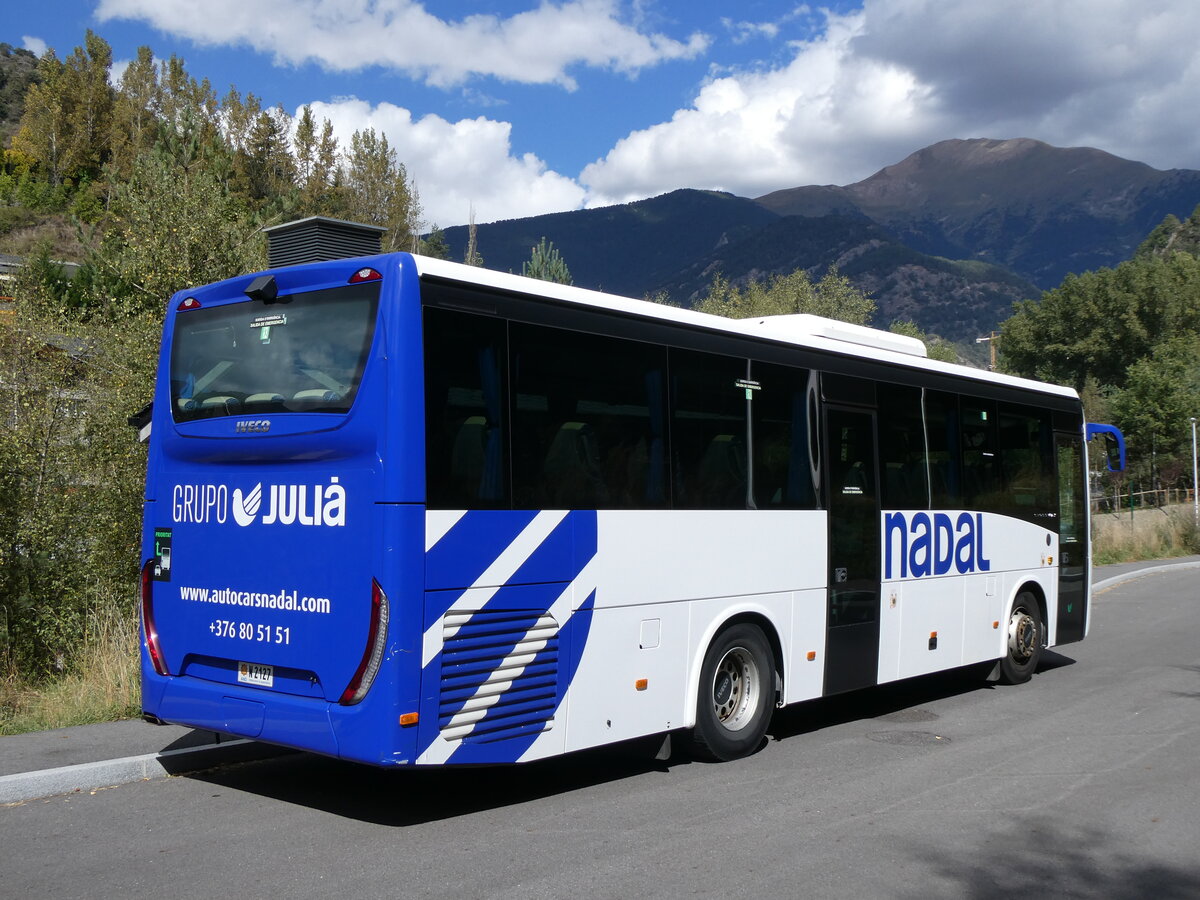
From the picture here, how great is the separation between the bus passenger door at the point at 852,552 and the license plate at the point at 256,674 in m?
4.54

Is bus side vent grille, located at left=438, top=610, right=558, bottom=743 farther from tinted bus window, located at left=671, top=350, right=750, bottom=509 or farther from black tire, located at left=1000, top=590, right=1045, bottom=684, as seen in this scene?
black tire, located at left=1000, top=590, right=1045, bottom=684

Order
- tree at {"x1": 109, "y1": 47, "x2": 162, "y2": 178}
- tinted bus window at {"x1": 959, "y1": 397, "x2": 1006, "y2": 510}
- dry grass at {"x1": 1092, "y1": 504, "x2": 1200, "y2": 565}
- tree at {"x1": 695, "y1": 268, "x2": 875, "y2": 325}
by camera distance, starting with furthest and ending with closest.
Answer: tree at {"x1": 109, "y1": 47, "x2": 162, "y2": 178}, tree at {"x1": 695, "y1": 268, "x2": 875, "y2": 325}, dry grass at {"x1": 1092, "y1": 504, "x2": 1200, "y2": 565}, tinted bus window at {"x1": 959, "y1": 397, "x2": 1006, "y2": 510}

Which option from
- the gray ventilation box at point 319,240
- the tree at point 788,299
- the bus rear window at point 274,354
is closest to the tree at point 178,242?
the gray ventilation box at point 319,240

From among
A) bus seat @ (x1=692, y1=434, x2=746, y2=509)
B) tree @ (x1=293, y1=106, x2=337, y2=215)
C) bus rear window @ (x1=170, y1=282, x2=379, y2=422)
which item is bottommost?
bus seat @ (x1=692, y1=434, x2=746, y2=509)

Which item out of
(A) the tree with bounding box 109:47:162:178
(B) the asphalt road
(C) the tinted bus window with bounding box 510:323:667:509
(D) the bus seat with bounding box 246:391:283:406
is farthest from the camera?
(A) the tree with bounding box 109:47:162:178

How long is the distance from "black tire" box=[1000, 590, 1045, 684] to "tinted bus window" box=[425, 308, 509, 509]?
7384 millimetres

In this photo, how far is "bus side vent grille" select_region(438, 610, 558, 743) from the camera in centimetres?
619

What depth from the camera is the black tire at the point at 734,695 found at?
8008mm

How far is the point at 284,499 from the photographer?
21.4 feet

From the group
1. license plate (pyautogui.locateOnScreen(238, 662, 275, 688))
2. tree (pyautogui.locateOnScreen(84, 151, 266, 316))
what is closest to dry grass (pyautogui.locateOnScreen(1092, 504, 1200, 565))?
tree (pyautogui.locateOnScreen(84, 151, 266, 316))

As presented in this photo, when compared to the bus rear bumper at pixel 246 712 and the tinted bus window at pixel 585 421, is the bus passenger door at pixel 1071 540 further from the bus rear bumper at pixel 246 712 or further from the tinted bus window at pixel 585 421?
the bus rear bumper at pixel 246 712

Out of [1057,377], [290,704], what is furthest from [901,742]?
[1057,377]

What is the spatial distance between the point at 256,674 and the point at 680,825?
2566 millimetres

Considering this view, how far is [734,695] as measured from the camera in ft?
27.6
